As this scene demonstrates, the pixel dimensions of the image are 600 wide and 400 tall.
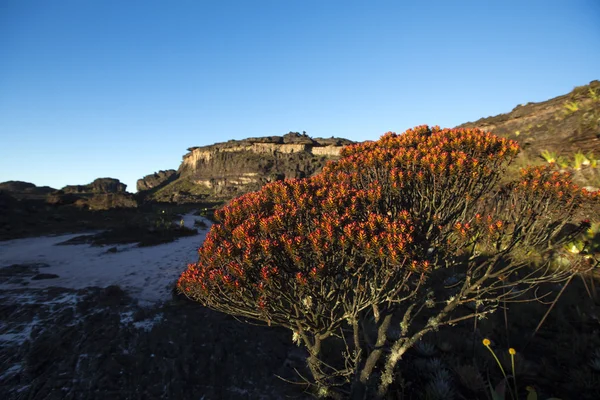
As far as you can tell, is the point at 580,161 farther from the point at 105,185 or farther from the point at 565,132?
the point at 105,185

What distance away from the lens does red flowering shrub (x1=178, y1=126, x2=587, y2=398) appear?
4379mm

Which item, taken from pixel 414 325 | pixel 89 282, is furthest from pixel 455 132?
pixel 89 282

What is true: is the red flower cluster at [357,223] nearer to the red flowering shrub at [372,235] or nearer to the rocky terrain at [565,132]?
the red flowering shrub at [372,235]

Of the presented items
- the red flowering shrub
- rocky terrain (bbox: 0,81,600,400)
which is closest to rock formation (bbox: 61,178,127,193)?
rocky terrain (bbox: 0,81,600,400)

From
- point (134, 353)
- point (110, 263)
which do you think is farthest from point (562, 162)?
point (110, 263)

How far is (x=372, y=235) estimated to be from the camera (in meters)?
4.19

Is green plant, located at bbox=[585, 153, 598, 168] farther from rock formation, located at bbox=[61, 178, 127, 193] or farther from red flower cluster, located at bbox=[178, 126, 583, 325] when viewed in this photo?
rock formation, located at bbox=[61, 178, 127, 193]

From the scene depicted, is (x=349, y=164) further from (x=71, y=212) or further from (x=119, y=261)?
(x=71, y=212)

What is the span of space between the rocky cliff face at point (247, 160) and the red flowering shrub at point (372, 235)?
74.7 metres

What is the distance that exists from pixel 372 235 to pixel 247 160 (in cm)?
9552

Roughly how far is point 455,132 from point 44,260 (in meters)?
20.6

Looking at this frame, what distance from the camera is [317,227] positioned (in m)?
4.64

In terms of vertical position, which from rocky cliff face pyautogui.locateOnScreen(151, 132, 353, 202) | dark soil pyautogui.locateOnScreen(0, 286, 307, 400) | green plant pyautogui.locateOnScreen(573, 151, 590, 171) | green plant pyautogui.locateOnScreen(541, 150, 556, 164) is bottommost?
dark soil pyautogui.locateOnScreen(0, 286, 307, 400)

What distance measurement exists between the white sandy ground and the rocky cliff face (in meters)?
62.4
